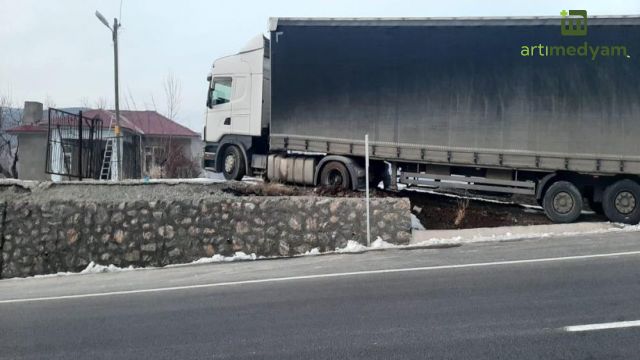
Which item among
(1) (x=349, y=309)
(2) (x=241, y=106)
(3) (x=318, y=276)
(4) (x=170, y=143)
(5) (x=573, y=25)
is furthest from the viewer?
(4) (x=170, y=143)

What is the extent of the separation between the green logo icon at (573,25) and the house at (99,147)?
1176 centimetres

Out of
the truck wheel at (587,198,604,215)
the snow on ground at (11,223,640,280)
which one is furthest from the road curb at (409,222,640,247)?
the truck wheel at (587,198,604,215)

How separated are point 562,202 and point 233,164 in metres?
8.23

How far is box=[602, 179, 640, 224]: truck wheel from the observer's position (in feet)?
→ 39.5

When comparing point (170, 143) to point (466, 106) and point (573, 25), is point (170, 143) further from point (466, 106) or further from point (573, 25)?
point (573, 25)

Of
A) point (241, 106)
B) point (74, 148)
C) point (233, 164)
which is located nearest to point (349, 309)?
point (233, 164)

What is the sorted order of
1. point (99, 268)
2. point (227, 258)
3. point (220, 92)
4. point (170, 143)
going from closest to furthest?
point (99, 268) < point (227, 258) < point (220, 92) < point (170, 143)

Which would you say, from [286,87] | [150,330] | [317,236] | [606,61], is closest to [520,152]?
[606,61]

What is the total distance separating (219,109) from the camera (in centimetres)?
1589

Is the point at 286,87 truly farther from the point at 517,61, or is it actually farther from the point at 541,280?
the point at 541,280

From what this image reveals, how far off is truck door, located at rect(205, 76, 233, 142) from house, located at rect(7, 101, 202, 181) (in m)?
3.39

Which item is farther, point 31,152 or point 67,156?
point 31,152

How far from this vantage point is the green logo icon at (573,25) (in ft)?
38.8

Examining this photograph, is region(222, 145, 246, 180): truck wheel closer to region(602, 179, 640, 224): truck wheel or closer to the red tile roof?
region(602, 179, 640, 224): truck wheel
